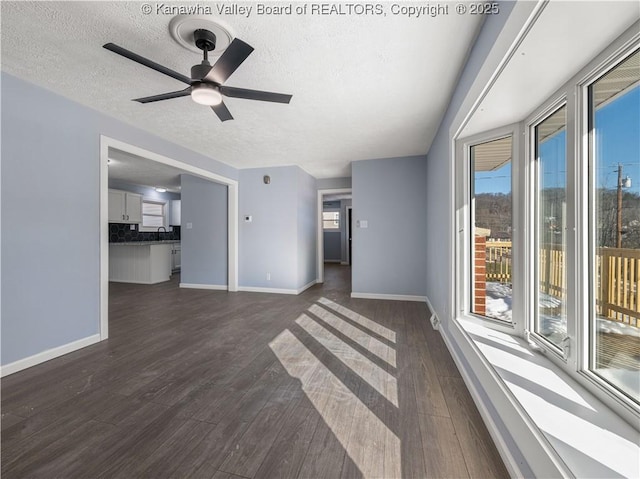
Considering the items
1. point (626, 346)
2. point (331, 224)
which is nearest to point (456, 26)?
→ point (626, 346)

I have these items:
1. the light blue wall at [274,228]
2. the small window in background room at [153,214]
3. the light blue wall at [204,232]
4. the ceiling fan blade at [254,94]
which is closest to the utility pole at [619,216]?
the ceiling fan blade at [254,94]

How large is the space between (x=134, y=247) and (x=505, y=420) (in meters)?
7.10

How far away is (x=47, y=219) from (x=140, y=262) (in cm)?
413

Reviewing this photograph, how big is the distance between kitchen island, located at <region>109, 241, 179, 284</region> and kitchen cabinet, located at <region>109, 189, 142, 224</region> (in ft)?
2.47

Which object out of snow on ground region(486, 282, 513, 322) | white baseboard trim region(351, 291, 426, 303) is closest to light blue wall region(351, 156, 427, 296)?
white baseboard trim region(351, 291, 426, 303)

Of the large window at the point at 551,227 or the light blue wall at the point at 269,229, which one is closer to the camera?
the large window at the point at 551,227

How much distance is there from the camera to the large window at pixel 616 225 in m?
1.04

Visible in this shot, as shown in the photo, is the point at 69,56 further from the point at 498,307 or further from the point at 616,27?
the point at 498,307

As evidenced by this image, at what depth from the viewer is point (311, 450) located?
133cm

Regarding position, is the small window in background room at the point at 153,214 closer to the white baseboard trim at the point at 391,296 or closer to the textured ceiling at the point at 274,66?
the textured ceiling at the point at 274,66

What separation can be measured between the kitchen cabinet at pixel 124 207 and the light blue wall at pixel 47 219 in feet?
14.4

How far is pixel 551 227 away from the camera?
5.26ft

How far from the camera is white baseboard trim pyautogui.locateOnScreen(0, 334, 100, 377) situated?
2.10 m

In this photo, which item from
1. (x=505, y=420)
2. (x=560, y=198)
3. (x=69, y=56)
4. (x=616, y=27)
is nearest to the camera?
(x=616, y=27)
